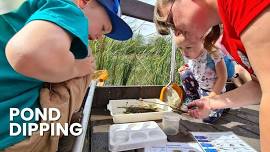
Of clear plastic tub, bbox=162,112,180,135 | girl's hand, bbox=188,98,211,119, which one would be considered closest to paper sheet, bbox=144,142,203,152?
clear plastic tub, bbox=162,112,180,135

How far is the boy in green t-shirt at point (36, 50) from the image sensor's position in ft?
2.51

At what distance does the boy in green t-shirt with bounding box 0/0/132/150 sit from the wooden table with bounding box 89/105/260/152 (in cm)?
54

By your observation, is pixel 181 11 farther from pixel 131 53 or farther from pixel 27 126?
pixel 131 53

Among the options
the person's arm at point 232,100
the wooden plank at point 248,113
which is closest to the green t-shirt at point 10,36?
the person's arm at point 232,100

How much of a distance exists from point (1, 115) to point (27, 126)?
0.27 feet

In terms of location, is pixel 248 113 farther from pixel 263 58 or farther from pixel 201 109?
pixel 263 58

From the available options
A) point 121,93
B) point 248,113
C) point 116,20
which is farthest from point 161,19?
point 248,113

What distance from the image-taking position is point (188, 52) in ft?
7.86

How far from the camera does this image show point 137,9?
349cm

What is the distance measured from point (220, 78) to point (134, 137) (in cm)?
113

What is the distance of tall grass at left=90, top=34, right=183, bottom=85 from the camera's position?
10.2ft

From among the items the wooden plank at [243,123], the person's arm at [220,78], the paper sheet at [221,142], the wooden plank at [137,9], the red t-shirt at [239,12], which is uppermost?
the wooden plank at [137,9]

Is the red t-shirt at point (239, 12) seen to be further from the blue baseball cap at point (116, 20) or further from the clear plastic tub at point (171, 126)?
the clear plastic tub at point (171, 126)

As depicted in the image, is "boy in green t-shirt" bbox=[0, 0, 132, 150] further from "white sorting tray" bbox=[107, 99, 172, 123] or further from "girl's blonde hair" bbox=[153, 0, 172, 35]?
"white sorting tray" bbox=[107, 99, 172, 123]
